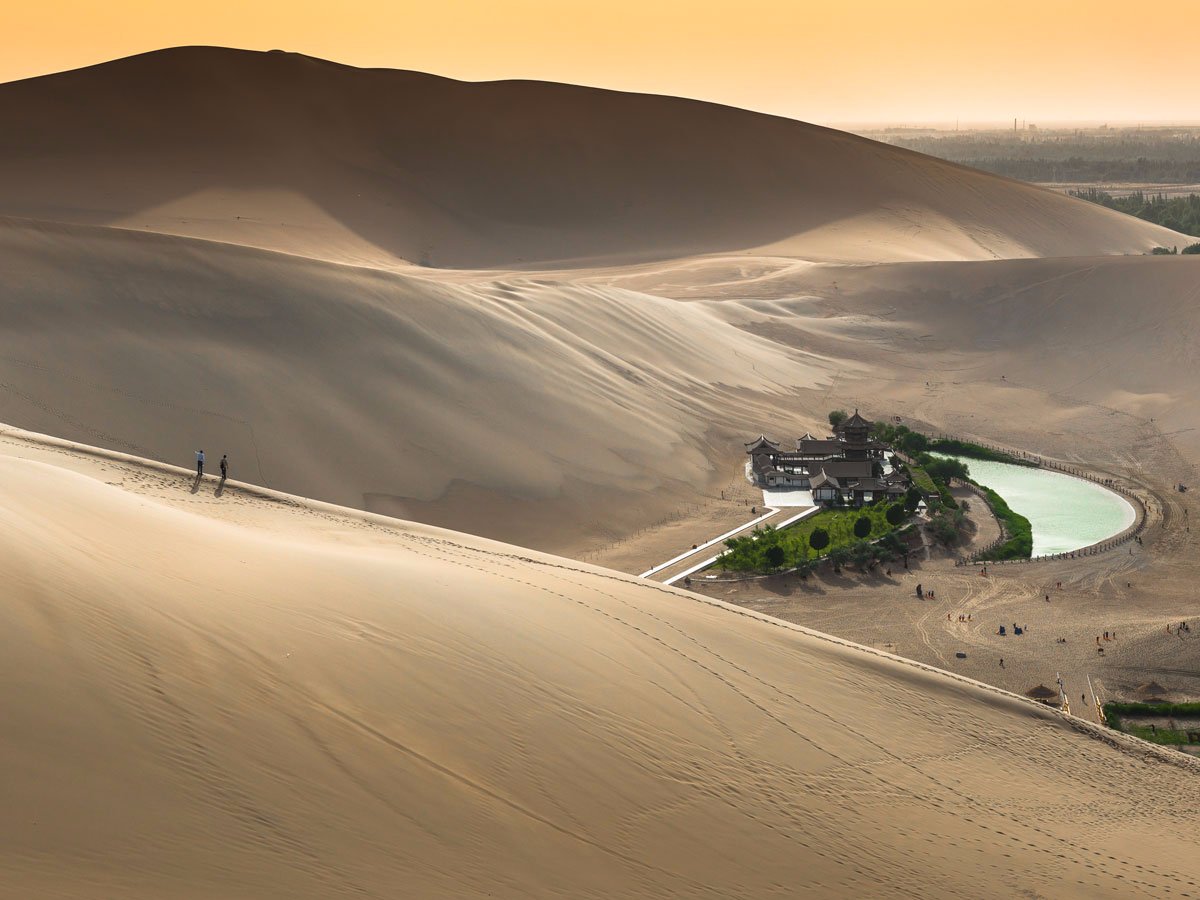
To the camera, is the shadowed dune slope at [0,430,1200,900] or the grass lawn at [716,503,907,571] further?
the grass lawn at [716,503,907,571]

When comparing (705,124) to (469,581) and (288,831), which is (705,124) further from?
(288,831)


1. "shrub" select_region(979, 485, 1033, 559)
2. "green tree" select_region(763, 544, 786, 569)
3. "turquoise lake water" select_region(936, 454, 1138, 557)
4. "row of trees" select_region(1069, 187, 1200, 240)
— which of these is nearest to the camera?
Result: "green tree" select_region(763, 544, 786, 569)

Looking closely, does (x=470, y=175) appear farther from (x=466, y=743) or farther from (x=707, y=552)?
(x=466, y=743)

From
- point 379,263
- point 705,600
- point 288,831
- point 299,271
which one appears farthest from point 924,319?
point 288,831

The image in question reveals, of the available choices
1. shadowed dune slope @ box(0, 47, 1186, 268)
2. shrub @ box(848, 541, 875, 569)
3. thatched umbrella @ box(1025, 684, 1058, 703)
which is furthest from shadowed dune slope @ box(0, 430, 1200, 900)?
shadowed dune slope @ box(0, 47, 1186, 268)

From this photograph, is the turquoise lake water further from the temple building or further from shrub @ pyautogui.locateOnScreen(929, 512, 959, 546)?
the temple building
